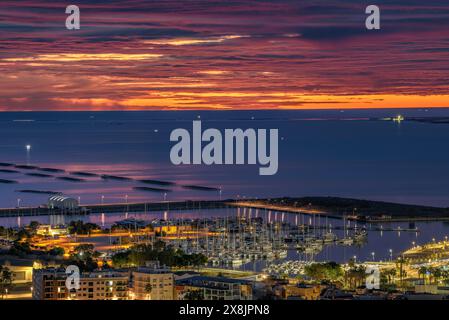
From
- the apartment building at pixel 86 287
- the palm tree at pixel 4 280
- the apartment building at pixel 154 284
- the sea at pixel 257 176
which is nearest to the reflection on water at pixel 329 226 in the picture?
the sea at pixel 257 176

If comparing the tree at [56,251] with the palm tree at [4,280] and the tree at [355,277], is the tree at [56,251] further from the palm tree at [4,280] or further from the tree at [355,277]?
the tree at [355,277]

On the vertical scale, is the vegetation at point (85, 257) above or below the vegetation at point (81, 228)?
below

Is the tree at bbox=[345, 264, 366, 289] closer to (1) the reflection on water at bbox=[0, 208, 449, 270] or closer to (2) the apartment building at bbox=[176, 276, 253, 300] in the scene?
(2) the apartment building at bbox=[176, 276, 253, 300]

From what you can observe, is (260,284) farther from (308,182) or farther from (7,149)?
(7,149)

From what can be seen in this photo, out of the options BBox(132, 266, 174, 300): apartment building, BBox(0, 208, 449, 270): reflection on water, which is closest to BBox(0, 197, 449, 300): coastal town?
BBox(132, 266, 174, 300): apartment building

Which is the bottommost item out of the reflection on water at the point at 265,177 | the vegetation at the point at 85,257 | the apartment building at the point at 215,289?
the apartment building at the point at 215,289

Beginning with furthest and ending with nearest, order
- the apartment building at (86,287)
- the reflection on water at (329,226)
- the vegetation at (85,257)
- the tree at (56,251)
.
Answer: the reflection on water at (329,226) < the tree at (56,251) < the vegetation at (85,257) < the apartment building at (86,287)

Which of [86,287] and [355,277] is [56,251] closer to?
[86,287]
